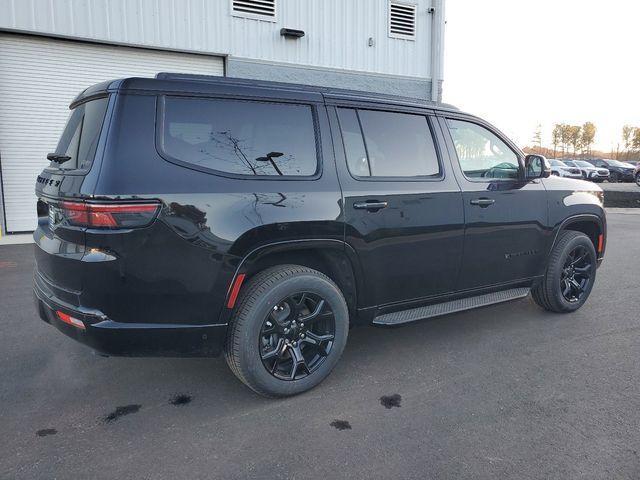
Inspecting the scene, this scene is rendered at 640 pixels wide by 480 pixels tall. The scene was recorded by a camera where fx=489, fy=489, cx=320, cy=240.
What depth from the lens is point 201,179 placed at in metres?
2.69

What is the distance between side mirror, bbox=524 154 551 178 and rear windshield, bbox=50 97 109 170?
328 centimetres

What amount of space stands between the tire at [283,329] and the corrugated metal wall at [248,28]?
8201 mm

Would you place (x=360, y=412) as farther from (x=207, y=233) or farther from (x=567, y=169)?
(x=567, y=169)

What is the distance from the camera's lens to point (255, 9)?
1023 cm

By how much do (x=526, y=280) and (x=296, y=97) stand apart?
2.61 metres

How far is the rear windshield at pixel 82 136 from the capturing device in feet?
8.77

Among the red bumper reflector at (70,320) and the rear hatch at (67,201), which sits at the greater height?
the rear hatch at (67,201)

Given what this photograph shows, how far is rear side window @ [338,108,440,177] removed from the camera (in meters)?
3.32

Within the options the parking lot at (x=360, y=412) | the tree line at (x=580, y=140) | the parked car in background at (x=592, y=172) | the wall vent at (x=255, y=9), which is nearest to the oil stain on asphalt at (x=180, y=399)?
the parking lot at (x=360, y=412)

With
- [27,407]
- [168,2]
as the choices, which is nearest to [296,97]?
[27,407]

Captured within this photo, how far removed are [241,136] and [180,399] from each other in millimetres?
1675

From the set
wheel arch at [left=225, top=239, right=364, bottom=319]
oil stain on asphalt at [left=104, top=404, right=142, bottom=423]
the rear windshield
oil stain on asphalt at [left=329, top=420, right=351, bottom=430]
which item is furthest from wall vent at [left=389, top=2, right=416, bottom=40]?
oil stain on asphalt at [left=104, top=404, right=142, bottom=423]

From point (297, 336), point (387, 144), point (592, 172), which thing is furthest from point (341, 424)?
point (592, 172)

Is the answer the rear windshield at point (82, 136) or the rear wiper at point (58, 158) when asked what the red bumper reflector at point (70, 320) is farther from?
the rear wiper at point (58, 158)
